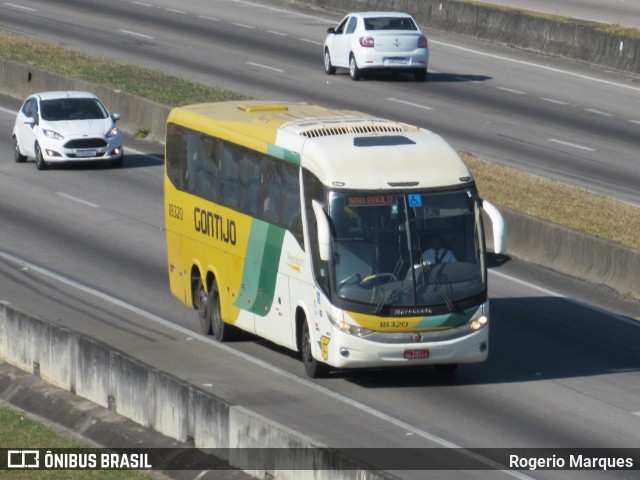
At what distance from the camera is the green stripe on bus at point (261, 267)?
62.8 feet

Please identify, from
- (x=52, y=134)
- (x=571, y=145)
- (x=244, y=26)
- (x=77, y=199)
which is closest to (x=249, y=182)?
(x=77, y=199)

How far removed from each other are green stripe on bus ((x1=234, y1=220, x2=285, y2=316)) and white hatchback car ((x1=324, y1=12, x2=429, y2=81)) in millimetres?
24540

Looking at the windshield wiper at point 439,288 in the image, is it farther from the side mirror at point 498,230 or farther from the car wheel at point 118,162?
the car wheel at point 118,162

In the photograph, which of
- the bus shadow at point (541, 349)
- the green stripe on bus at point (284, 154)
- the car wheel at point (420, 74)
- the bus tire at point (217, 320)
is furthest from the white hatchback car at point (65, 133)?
the green stripe on bus at point (284, 154)

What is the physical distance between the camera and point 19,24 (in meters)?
53.3

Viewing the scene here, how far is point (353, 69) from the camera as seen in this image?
44.3 metres

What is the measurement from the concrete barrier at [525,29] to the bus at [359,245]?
2805cm

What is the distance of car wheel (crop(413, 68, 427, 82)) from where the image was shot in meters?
44.3

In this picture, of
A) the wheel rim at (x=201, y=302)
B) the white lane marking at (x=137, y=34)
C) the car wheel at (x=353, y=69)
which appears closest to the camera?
the wheel rim at (x=201, y=302)

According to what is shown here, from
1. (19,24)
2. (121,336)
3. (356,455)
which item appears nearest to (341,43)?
(19,24)

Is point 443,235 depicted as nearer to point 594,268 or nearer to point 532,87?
point 594,268

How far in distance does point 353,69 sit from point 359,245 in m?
27.1

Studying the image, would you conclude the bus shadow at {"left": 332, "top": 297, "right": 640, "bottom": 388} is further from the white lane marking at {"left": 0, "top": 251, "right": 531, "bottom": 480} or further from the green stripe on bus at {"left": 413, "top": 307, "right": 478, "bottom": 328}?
the green stripe on bus at {"left": 413, "top": 307, "right": 478, "bottom": 328}

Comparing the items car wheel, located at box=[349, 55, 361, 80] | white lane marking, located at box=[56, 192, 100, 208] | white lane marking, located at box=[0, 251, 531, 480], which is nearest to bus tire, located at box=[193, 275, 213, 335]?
white lane marking, located at box=[0, 251, 531, 480]
